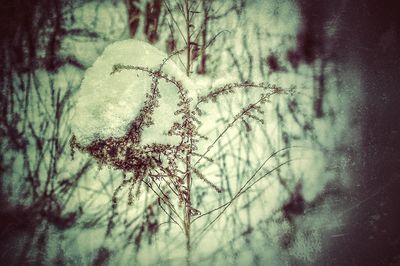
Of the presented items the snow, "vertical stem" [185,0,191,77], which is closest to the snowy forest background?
"vertical stem" [185,0,191,77]

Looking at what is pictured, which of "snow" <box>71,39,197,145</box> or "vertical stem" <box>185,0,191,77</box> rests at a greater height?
"vertical stem" <box>185,0,191,77</box>

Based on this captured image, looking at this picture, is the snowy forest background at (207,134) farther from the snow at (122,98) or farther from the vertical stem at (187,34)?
the snow at (122,98)

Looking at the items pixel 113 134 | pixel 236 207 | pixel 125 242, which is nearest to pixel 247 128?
pixel 236 207

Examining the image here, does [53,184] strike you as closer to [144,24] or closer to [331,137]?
[144,24]

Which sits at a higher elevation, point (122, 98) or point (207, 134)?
point (122, 98)

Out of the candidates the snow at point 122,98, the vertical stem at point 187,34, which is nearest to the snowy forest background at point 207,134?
the vertical stem at point 187,34

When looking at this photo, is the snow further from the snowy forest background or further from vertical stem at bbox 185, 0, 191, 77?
the snowy forest background

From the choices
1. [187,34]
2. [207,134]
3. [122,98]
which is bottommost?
[207,134]
